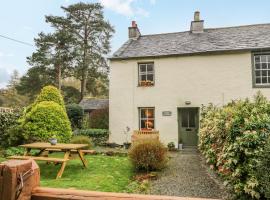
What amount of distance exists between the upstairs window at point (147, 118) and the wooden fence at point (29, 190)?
1491 cm

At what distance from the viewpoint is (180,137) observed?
1591 cm

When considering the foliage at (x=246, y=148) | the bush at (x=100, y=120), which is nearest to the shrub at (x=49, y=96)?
the bush at (x=100, y=120)

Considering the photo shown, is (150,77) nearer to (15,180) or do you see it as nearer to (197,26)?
(197,26)

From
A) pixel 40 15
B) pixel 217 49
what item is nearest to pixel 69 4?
pixel 40 15

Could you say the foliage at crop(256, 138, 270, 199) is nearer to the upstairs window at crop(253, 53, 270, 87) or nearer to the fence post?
the fence post

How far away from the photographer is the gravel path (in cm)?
640

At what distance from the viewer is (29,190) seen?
1344mm

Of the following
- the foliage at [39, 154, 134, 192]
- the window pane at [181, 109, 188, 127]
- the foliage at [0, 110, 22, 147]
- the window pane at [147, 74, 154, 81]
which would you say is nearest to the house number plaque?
the window pane at [181, 109, 188, 127]

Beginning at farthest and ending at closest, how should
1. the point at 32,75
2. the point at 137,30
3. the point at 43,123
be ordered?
the point at 32,75, the point at 137,30, the point at 43,123

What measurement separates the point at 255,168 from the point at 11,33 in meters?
23.2

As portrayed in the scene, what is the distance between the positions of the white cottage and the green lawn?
604 cm

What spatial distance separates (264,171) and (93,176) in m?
4.89

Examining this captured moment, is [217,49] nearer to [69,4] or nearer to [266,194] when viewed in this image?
[266,194]

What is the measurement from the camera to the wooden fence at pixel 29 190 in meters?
1.23
